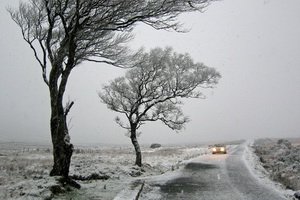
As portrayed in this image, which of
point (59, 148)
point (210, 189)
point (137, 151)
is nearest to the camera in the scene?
point (59, 148)

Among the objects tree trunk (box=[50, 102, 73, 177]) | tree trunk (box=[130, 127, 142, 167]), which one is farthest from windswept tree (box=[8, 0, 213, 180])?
tree trunk (box=[130, 127, 142, 167])

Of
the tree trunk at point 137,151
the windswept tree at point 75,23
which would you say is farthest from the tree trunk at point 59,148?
the tree trunk at point 137,151

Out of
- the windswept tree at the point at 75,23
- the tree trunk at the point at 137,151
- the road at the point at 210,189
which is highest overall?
the windswept tree at the point at 75,23

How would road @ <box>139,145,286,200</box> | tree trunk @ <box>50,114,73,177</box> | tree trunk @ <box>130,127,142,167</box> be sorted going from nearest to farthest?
tree trunk @ <box>50,114,73,177</box> < road @ <box>139,145,286,200</box> < tree trunk @ <box>130,127,142,167</box>

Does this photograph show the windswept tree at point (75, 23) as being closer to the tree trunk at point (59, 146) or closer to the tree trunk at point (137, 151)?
the tree trunk at point (59, 146)

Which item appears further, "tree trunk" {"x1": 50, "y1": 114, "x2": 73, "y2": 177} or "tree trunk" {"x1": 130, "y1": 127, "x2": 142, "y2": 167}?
"tree trunk" {"x1": 130, "y1": 127, "x2": 142, "y2": 167}

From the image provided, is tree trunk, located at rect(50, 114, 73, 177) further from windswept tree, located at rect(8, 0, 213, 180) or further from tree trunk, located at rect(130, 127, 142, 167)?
tree trunk, located at rect(130, 127, 142, 167)

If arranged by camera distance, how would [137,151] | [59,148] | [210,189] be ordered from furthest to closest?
[137,151], [210,189], [59,148]

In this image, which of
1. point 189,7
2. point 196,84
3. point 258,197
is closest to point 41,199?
point 258,197

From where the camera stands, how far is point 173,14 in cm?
973

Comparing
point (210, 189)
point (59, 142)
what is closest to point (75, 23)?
point (59, 142)

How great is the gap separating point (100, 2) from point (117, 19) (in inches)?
42.0

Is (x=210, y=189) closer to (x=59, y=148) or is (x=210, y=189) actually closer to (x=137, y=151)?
(x=59, y=148)

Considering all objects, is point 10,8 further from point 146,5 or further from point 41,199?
point 41,199
